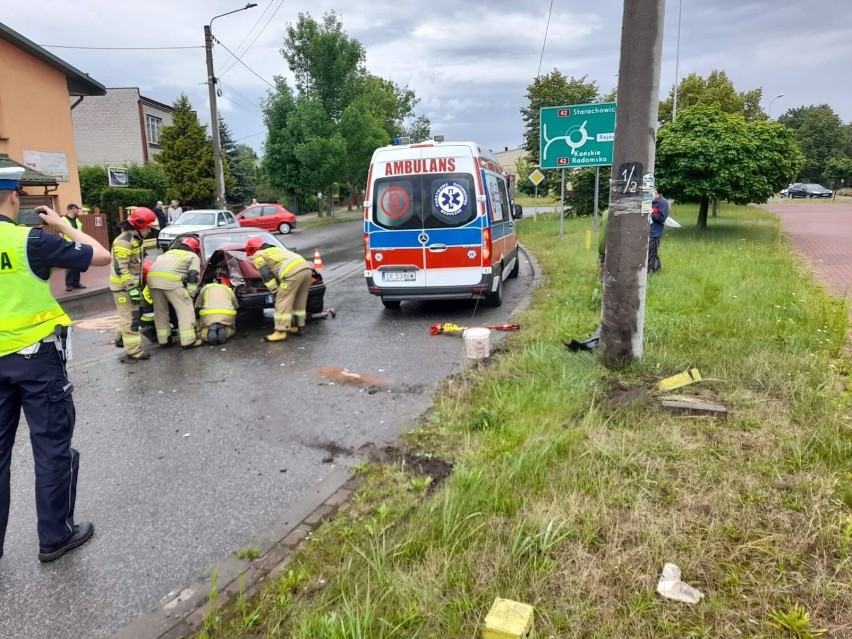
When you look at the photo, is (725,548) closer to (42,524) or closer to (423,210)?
(42,524)

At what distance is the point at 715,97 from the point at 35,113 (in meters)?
33.0

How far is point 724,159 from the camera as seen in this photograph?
1545cm

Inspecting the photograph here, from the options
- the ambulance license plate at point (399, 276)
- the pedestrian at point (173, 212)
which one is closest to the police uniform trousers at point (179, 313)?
the ambulance license plate at point (399, 276)

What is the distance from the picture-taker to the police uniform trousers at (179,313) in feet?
26.3

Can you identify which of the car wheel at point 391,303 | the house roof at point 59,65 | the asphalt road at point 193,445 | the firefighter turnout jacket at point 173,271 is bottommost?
the asphalt road at point 193,445

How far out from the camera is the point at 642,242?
5344 millimetres

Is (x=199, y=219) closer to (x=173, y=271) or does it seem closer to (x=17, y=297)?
(x=173, y=271)

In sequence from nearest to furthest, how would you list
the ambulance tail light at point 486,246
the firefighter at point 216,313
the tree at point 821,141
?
the firefighter at point 216,313, the ambulance tail light at point 486,246, the tree at point 821,141

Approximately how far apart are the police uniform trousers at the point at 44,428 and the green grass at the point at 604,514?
135cm

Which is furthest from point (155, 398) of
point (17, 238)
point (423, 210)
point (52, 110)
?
point (52, 110)

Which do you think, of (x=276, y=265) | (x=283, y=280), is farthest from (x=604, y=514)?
(x=276, y=265)

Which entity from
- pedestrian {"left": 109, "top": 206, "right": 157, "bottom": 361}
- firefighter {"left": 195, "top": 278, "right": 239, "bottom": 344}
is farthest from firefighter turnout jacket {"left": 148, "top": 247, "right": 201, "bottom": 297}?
firefighter {"left": 195, "top": 278, "right": 239, "bottom": 344}

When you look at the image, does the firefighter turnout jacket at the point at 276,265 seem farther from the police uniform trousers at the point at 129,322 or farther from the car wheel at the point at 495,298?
the car wheel at the point at 495,298

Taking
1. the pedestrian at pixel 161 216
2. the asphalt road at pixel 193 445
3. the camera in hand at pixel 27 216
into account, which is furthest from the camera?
the pedestrian at pixel 161 216
